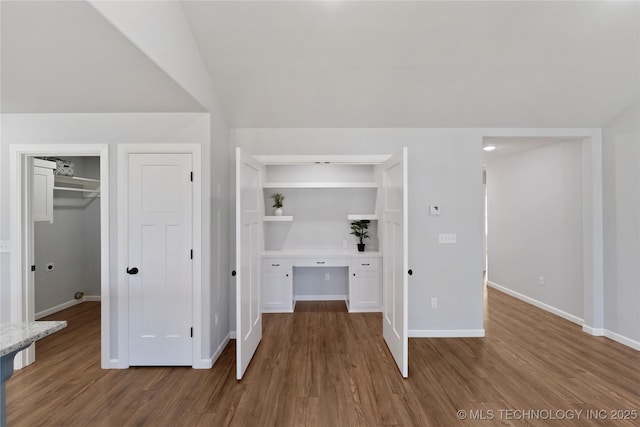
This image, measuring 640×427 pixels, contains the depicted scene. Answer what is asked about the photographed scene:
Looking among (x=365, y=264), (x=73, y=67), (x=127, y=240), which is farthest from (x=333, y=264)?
(x=73, y=67)

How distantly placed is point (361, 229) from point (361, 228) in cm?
3

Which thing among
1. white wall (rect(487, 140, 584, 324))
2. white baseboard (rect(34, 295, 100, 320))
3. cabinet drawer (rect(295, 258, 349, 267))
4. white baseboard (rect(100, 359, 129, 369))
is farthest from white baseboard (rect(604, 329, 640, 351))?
white baseboard (rect(34, 295, 100, 320))

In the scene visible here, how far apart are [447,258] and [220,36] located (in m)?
3.43

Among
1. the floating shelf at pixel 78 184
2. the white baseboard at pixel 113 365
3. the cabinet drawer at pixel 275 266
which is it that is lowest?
the white baseboard at pixel 113 365

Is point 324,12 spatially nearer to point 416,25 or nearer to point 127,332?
point 416,25

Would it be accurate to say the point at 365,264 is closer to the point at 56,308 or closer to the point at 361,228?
the point at 361,228

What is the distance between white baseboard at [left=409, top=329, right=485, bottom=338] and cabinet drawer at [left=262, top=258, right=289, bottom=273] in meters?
1.95

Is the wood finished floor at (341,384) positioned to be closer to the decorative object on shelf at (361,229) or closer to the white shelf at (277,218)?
the decorative object on shelf at (361,229)

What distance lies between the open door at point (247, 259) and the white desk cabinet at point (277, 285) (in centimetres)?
92

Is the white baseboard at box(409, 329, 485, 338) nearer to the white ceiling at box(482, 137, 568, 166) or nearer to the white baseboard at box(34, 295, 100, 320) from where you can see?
the white ceiling at box(482, 137, 568, 166)

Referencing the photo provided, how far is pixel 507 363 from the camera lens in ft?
9.23

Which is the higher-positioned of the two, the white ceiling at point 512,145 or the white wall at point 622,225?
the white ceiling at point 512,145

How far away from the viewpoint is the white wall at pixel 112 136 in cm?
273

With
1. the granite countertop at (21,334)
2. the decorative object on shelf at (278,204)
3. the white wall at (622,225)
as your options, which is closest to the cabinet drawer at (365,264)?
the decorative object on shelf at (278,204)
